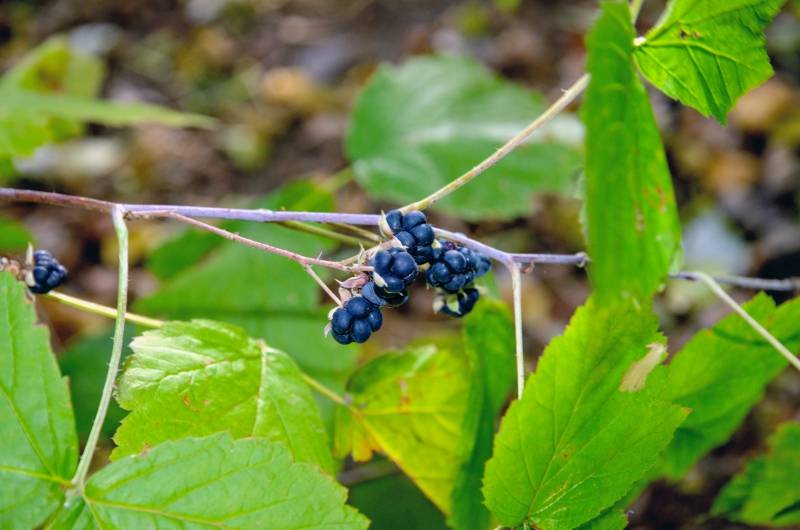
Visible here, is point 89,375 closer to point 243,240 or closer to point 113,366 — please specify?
point 113,366

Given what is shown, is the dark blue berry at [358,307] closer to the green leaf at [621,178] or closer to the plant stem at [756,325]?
the green leaf at [621,178]

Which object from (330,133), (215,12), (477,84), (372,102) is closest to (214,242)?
(372,102)

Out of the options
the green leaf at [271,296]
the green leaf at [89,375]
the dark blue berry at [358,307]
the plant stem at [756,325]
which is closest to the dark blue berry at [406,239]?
the dark blue berry at [358,307]

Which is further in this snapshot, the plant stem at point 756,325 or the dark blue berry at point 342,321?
the plant stem at point 756,325

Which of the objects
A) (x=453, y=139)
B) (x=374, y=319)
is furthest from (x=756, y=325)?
(x=453, y=139)

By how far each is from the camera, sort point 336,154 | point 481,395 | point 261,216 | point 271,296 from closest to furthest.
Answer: point 261,216 < point 481,395 < point 271,296 < point 336,154

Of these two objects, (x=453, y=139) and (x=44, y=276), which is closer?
(x=44, y=276)
